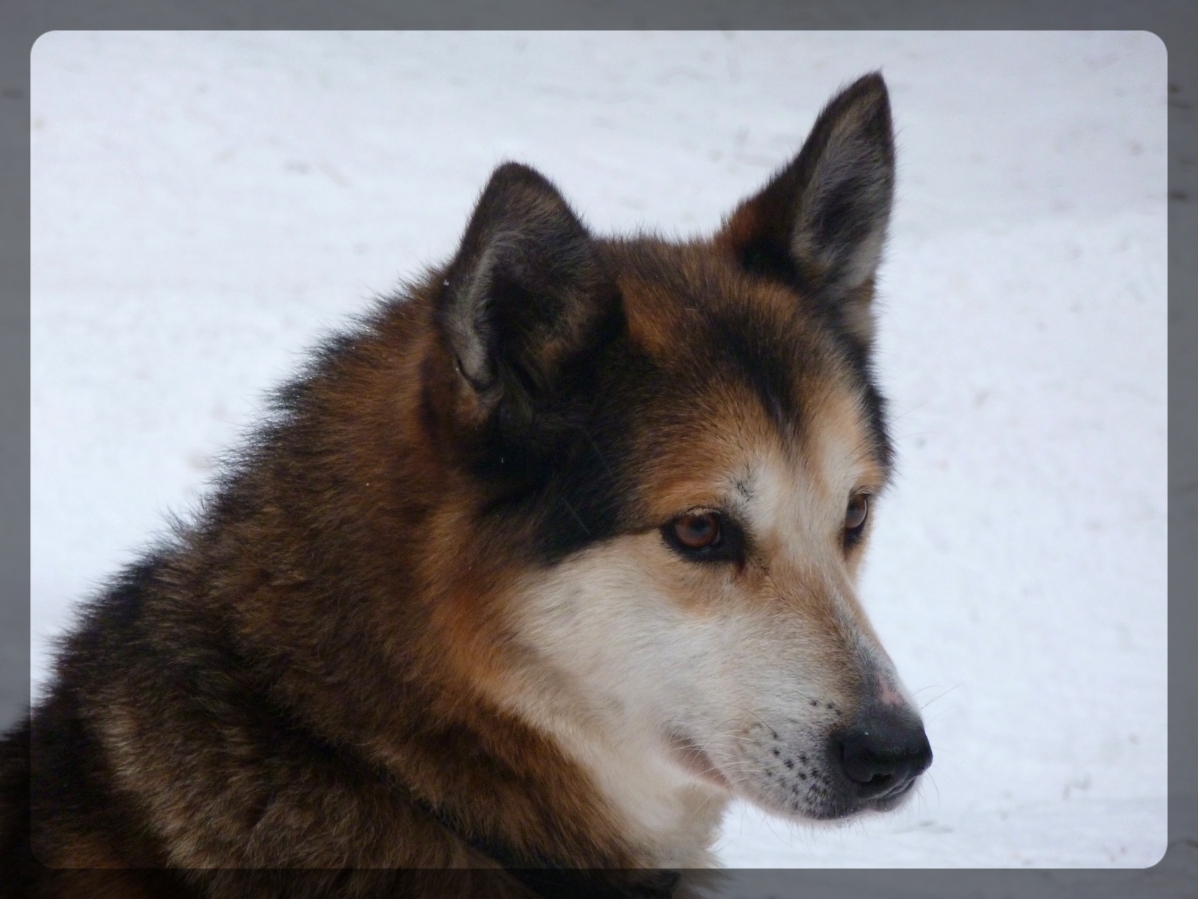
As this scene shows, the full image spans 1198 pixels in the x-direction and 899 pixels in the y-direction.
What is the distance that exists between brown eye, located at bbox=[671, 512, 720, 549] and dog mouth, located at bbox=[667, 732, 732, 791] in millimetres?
391

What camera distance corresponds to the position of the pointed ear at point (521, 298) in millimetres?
2176

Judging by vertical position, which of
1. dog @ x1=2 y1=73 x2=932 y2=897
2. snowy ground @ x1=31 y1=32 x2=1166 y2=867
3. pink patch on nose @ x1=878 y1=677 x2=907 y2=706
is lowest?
snowy ground @ x1=31 y1=32 x2=1166 y2=867

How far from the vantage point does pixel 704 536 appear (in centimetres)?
245

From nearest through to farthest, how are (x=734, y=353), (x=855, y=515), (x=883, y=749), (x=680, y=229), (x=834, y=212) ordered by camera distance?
(x=883, y=749), (x=734, y=353), (x=855, y=515), (x=834, y=212), (x=680, y=229)

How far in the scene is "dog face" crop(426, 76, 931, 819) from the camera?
2.38m

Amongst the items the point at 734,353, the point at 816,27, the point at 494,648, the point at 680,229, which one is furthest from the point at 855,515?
the point at 816,27

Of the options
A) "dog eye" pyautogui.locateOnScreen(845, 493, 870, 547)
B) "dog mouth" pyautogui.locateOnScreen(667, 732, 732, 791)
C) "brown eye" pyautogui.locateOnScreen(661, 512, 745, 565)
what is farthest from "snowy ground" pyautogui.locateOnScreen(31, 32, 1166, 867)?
"brown eye" pyautogui.locateOnScreen(661, 512, 745, 565)

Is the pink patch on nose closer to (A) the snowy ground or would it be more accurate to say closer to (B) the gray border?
(B) the gray border

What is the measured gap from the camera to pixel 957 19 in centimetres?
597

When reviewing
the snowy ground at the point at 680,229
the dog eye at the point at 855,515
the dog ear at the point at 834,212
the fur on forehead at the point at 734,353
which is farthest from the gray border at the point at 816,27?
the dog ear at the point at 834,212

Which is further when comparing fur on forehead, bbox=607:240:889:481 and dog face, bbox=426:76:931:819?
fur on forehead, bbox=607:240:889:481

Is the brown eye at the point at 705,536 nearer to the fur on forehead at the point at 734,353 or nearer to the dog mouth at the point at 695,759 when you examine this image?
the fur on forehead at the point at 734,353

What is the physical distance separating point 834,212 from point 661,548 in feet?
3.25

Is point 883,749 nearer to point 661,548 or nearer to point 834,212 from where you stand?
point 661,548
